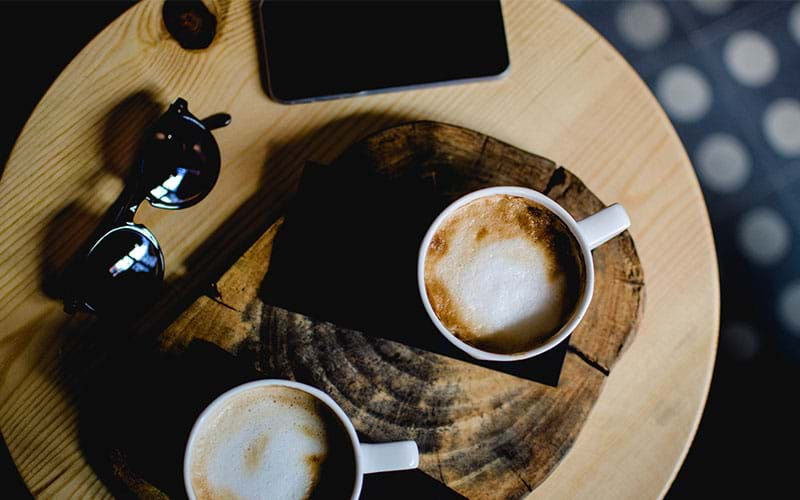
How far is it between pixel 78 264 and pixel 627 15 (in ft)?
4.64

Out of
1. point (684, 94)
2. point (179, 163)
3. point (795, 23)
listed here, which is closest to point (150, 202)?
point (179, 163)

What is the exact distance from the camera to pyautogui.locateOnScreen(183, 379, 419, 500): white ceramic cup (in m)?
0.68

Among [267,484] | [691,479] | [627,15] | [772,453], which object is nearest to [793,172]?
[627,15]

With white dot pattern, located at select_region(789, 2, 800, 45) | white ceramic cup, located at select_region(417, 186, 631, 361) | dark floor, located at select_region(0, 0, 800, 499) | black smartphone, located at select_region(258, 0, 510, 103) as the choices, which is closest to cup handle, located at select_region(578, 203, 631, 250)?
white ceramic cup, located at select_region(417, 186, 631, 361)

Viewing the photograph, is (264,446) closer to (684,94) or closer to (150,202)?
(150,202)

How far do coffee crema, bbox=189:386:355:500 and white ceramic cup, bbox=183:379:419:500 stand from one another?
19 millimetres

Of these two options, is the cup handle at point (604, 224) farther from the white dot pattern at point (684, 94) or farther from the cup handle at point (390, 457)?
the white dot pattern at point (684, 94)

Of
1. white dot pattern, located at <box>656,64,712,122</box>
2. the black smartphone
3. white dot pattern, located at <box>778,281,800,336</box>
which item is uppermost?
the black smartphone

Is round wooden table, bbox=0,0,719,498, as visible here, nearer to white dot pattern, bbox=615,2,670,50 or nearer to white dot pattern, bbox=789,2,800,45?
white dot pattern, bbox=615,2,670,50

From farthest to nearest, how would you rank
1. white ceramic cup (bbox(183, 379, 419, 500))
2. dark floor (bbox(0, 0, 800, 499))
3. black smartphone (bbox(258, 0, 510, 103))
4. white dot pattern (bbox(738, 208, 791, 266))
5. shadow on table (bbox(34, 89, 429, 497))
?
white dot pattern (bbox(738, 208, 791, 266)) < dark floor (bbox(0, 0, 800, 499)) < black smartphone (bbox(258, 0, 510, 103)) < shadow on table (bbox(34, 89, 429, 497)) < white ceramic cup (bbox(183, 379, 419, 500))

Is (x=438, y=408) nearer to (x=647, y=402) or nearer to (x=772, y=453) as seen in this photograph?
(x=647, y=402)

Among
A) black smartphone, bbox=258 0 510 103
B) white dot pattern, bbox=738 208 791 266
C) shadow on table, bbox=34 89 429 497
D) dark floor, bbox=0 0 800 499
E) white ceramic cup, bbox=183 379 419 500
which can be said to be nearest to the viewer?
white ceramic cup, bbox=183 379 419 500

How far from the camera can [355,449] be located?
707 mm

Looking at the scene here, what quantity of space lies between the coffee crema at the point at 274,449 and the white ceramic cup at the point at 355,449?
0.8 inches
